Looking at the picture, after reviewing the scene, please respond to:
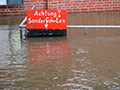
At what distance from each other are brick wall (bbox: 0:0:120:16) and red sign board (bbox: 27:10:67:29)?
6.48 meters

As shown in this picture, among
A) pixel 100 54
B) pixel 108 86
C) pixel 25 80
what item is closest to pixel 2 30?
pixel 100 54

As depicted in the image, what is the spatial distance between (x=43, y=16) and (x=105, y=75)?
13.3 ft

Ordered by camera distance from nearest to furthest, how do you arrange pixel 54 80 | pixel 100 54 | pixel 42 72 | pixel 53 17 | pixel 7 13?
pixel 54 80 → pixel 42 72 → pixel 100 54 → pixel 53 17 → pixel 7 13

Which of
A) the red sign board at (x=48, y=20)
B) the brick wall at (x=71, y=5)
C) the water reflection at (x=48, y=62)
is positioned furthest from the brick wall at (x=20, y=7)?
the water reflection at (x=48, y=62)

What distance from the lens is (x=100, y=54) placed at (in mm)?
5973

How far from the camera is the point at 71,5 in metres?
14.8

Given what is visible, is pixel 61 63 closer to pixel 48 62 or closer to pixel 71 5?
pixel 48 62

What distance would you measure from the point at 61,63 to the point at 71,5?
383 inches

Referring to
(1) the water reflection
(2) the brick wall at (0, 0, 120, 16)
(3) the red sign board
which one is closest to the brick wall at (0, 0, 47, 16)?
(2) the brick wall at (0, 0, 120, 16)

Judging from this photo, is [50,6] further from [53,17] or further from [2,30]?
[53,17]

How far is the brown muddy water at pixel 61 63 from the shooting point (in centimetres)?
430

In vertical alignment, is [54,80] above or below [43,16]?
below

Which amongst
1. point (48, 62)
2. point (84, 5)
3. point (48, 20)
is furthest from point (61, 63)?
point (84, 5)

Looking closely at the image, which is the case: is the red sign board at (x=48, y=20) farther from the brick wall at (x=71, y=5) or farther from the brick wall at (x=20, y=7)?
the brick wall at (x=20, y=7)
